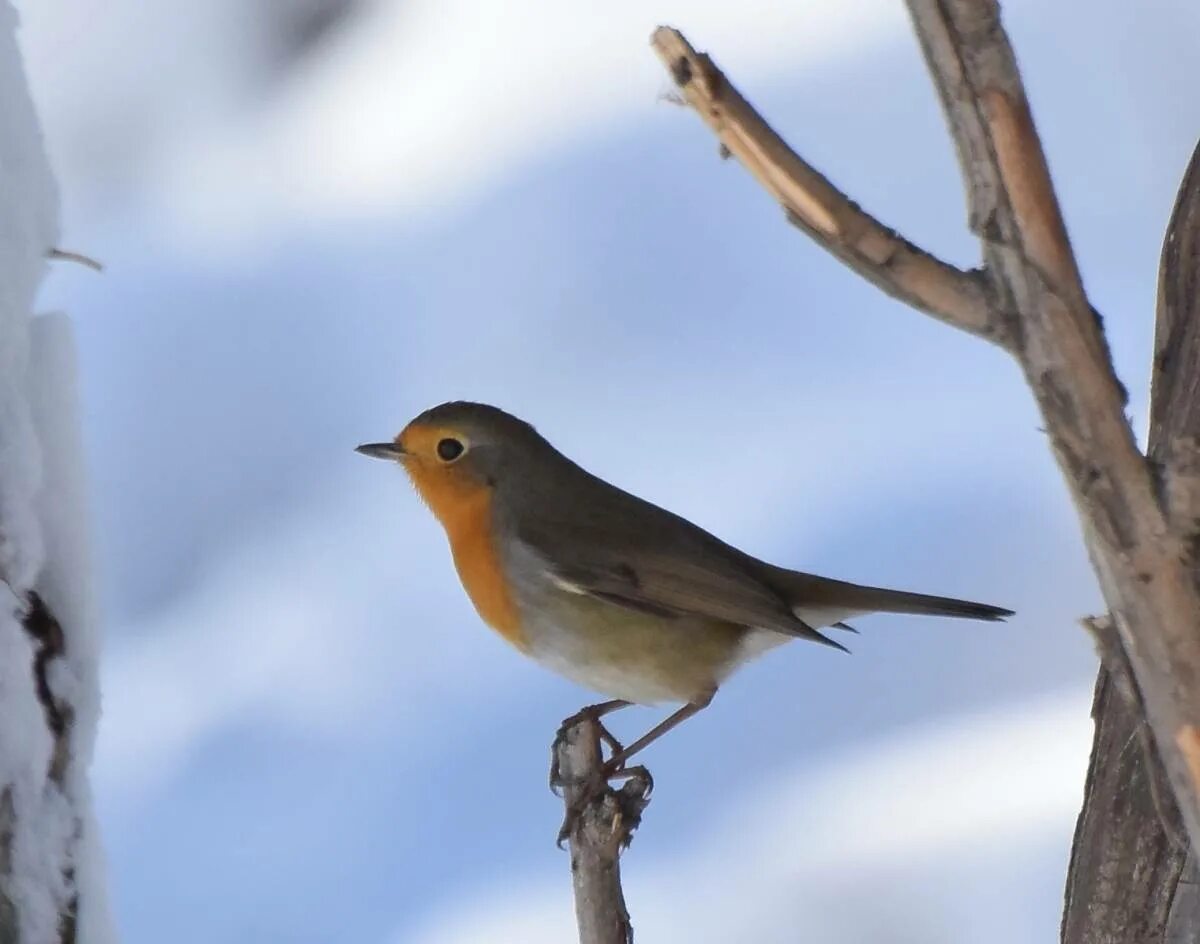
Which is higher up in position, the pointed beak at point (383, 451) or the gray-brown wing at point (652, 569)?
the pointed beak at point (383, 451)

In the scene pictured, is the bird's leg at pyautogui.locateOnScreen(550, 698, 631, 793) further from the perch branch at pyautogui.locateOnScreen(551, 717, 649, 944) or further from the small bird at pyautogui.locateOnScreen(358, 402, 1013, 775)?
the perch branch at pyautogui.locateOnScreen(551, 717, 649, 944)

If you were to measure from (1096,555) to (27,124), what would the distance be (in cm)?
91

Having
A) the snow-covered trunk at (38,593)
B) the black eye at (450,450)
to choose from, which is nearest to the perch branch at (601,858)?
the snow-covered trunk at (38,593)

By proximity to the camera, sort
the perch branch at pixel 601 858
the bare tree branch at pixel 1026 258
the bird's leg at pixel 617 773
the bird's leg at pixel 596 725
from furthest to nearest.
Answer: the bird's leg at pixel 596 725, the bird's leg at pixel 617 773, the perch branch at pixel 601 858, the bare tree branch at pixel 1026 258

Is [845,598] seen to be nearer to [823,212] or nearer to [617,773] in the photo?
[617,773]

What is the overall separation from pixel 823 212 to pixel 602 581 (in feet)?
3.48

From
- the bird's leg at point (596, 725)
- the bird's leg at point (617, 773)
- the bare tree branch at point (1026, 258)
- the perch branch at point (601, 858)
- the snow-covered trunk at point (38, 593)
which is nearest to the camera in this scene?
the bare tree branch at point (1026, 258)

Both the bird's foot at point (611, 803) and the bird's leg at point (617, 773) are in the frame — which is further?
the bird's leg at point (617, 773)

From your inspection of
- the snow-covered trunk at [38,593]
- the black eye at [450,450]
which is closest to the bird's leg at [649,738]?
the black eye at [450,450]

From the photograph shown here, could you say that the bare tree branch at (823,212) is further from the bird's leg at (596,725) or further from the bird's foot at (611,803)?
the bird's leg at (596,725)

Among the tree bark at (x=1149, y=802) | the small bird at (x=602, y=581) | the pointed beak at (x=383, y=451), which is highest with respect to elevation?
the pointed beak at (x=383, y=451)

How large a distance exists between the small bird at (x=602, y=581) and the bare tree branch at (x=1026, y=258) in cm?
91

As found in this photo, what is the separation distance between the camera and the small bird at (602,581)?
1.91 metres

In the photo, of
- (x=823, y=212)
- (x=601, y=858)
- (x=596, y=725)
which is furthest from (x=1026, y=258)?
(x=596, y=725)
